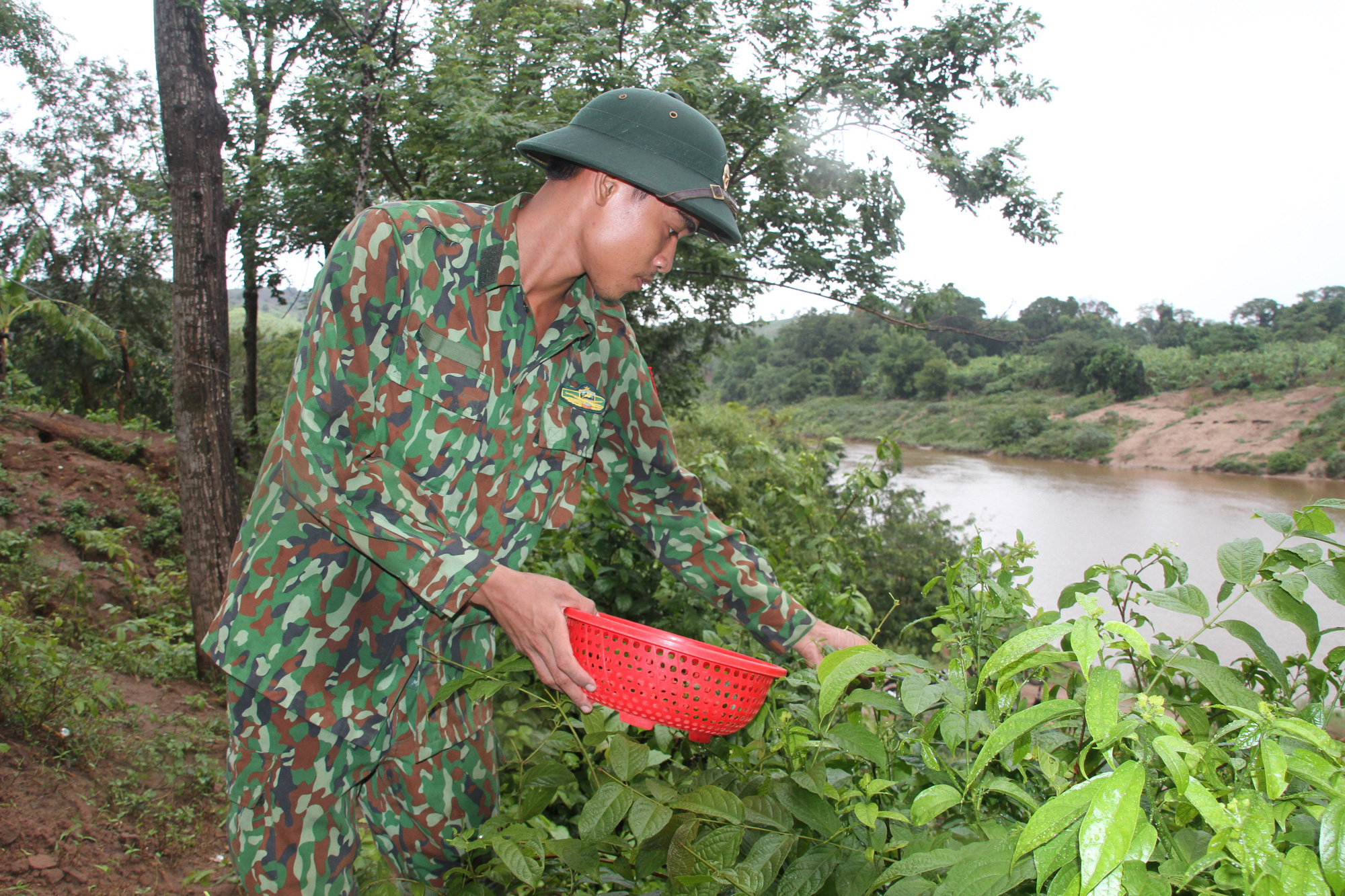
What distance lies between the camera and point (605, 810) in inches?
37.3

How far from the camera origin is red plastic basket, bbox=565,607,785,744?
1170mm

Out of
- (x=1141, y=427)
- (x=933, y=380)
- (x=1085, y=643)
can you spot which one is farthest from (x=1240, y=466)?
(x=1085, y=643)

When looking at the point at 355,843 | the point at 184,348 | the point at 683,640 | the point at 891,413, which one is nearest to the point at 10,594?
the point at 184,348

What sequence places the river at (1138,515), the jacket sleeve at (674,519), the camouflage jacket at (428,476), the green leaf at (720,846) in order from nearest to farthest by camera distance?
1. the green leaf at (720,846)
2. the camouflage jacket at (428,476)
3. the jacket sleeve at (674,519)
4. the river at (1138,515)

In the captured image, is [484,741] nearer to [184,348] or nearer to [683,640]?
[683,640]

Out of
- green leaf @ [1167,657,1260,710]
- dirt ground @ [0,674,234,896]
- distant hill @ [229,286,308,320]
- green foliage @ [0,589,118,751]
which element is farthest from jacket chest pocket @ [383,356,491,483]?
distant hill @ [229,286,308,320]

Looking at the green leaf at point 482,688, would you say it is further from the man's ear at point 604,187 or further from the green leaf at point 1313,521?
the green leaf at point 1313,521

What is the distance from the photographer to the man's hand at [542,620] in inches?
44.3

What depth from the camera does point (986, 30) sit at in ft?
22.2

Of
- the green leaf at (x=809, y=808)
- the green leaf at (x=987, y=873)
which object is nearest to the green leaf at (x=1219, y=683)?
the green leaf at (x=987, y=873)

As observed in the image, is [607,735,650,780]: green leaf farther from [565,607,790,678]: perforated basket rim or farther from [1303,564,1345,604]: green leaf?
[1303,564,1345,604]: green leaf

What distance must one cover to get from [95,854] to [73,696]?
882 mm

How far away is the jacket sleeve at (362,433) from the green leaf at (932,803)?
0.71m

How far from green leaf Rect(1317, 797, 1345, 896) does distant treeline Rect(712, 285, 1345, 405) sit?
230 inches
